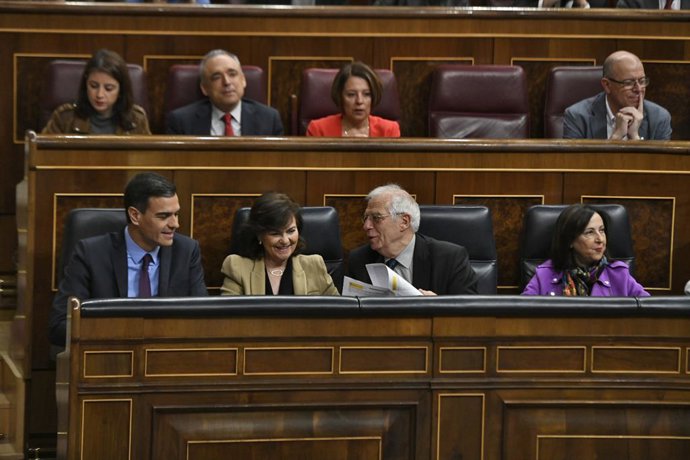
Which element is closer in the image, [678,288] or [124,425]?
[124,425]

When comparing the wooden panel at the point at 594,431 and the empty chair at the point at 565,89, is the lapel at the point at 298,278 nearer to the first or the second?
the wooden panel at the point at 594,431

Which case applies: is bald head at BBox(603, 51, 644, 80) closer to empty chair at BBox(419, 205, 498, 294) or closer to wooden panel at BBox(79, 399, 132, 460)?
empty chair at BBox(419, 205, 498, 294)

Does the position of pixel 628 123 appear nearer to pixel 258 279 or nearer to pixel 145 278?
pixel 258 279

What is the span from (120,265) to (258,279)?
0.28m

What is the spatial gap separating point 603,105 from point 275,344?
158cm

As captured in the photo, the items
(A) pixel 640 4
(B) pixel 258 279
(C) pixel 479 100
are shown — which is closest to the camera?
(B) pixel 258 279

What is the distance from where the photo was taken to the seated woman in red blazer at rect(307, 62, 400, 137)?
3.33 m

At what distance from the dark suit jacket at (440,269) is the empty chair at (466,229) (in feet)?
0.32

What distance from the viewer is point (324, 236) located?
9.30 feet

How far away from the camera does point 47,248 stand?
9.23 ft

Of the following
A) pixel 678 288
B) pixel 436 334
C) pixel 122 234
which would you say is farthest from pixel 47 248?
pixel 678 288

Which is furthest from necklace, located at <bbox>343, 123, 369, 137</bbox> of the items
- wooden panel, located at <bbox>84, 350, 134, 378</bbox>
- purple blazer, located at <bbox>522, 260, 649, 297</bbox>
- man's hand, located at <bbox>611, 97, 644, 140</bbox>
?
wooden panel, located at <bbox>84, 350, 134, 378</bbox>

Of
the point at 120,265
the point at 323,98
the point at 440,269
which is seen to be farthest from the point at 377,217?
the point at 323,98

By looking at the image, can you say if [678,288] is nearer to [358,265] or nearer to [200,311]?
[358,265]
